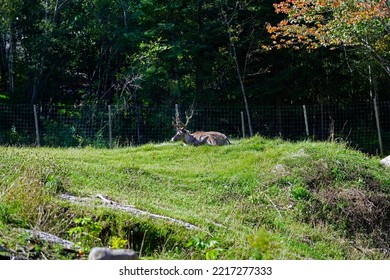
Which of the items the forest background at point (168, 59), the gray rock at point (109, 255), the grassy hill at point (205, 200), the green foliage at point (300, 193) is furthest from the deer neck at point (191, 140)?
the gray rock at point (109, 255)

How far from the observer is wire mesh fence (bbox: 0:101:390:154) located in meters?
18.2

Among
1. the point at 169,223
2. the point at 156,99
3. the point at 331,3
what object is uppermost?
the point at 331,3

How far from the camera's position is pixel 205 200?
33.2 ft

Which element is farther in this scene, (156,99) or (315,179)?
(156,99)

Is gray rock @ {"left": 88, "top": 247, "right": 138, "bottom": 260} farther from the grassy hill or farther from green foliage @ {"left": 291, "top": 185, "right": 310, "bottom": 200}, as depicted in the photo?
green foliage @ {"left": 291, "top": 185, "right": 310, "bottom": 200}

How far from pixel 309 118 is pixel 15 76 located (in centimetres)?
1077

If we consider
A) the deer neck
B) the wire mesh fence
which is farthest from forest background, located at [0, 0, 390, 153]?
the deer neck

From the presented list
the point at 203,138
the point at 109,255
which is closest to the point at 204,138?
the point at 203,138

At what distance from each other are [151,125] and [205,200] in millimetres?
9052

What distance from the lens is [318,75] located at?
75.0 ft

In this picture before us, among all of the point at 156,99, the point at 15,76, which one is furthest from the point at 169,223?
the point at 15,76

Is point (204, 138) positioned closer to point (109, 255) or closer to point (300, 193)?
point (300, 193)

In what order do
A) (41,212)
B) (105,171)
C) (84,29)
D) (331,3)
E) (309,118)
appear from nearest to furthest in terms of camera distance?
(41,212)
(105,171)
(331,3)
(309,118)
(84,29)

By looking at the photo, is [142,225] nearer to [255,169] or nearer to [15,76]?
[255,169]
